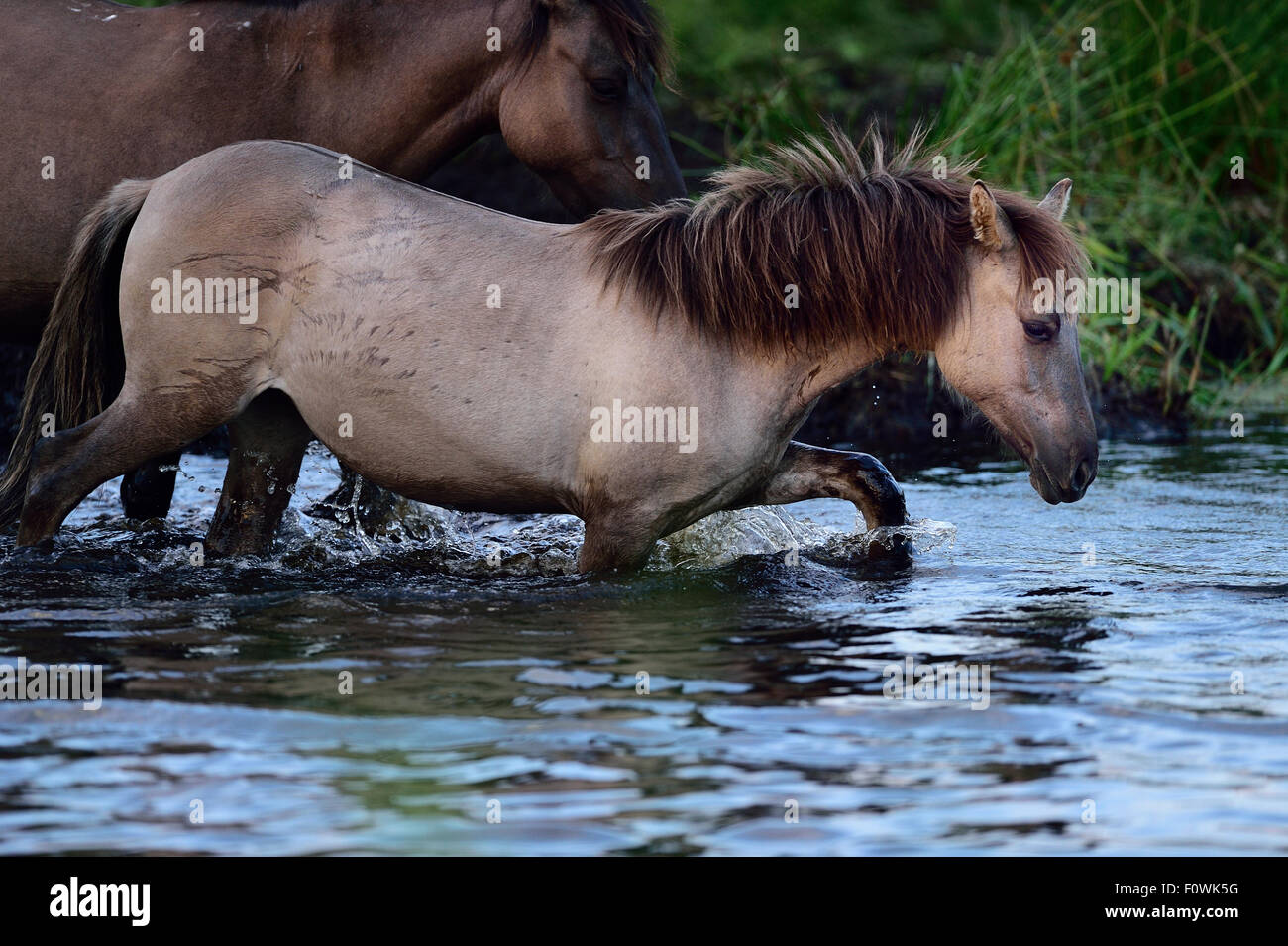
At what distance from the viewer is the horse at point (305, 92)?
529 cm

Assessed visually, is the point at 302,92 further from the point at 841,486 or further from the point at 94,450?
the point at 841,486

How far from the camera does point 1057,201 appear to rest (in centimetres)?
→ 472

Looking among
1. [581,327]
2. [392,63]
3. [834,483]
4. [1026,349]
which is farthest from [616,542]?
[392,63]

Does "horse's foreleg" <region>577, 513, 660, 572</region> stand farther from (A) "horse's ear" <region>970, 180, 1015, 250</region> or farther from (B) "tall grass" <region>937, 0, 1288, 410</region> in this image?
(B) "tall grass" <region>937, 0, 1288, 410</region>

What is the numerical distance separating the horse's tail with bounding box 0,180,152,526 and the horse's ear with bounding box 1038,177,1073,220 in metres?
2.60

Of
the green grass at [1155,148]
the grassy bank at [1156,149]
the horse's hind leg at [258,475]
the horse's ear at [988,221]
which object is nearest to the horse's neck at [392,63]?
the horse's hind leg at [258,475]

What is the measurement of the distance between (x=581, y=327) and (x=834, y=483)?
0.98m

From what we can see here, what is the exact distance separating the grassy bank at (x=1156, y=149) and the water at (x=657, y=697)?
11.0ft


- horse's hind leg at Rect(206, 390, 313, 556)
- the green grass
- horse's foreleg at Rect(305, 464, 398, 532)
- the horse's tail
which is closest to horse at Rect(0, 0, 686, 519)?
the horse's tail

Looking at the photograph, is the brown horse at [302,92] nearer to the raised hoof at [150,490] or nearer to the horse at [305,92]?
the horse at [305,92]

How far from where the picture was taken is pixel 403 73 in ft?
18.1

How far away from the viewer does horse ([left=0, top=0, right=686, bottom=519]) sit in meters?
5.29
